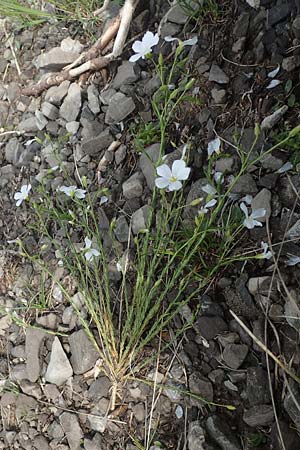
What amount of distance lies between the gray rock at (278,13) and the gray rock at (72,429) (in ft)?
3.74

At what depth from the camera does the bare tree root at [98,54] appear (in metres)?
1.64

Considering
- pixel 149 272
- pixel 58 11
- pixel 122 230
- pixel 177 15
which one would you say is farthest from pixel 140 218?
pixel 58 11

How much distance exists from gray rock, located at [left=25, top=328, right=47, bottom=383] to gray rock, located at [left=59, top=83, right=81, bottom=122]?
69cm

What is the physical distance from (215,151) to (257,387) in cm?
57

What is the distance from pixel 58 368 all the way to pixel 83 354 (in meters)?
0.08

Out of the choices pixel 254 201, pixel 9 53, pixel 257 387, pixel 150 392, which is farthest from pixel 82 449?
pixel 9 53

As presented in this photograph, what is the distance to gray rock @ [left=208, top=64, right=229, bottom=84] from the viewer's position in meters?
1.39

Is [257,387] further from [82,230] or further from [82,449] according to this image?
[82,230]

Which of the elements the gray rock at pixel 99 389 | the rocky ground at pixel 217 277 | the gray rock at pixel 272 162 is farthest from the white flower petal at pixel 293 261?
the gray rock at pixel 99 389

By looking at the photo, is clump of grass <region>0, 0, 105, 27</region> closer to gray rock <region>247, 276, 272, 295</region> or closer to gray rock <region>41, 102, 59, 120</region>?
gray rock <region>41, 102, 59, 120</region>

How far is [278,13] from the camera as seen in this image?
53.3 inches

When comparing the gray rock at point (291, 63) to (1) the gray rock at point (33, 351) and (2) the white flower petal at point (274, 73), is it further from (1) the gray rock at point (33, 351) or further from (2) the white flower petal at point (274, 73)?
(1) the gray rock at point (33, 351)

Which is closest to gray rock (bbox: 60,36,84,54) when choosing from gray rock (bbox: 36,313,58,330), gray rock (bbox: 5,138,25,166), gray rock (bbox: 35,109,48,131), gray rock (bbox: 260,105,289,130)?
gray rock (bbox: 35,109,48,131)

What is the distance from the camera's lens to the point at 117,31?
1.67m
